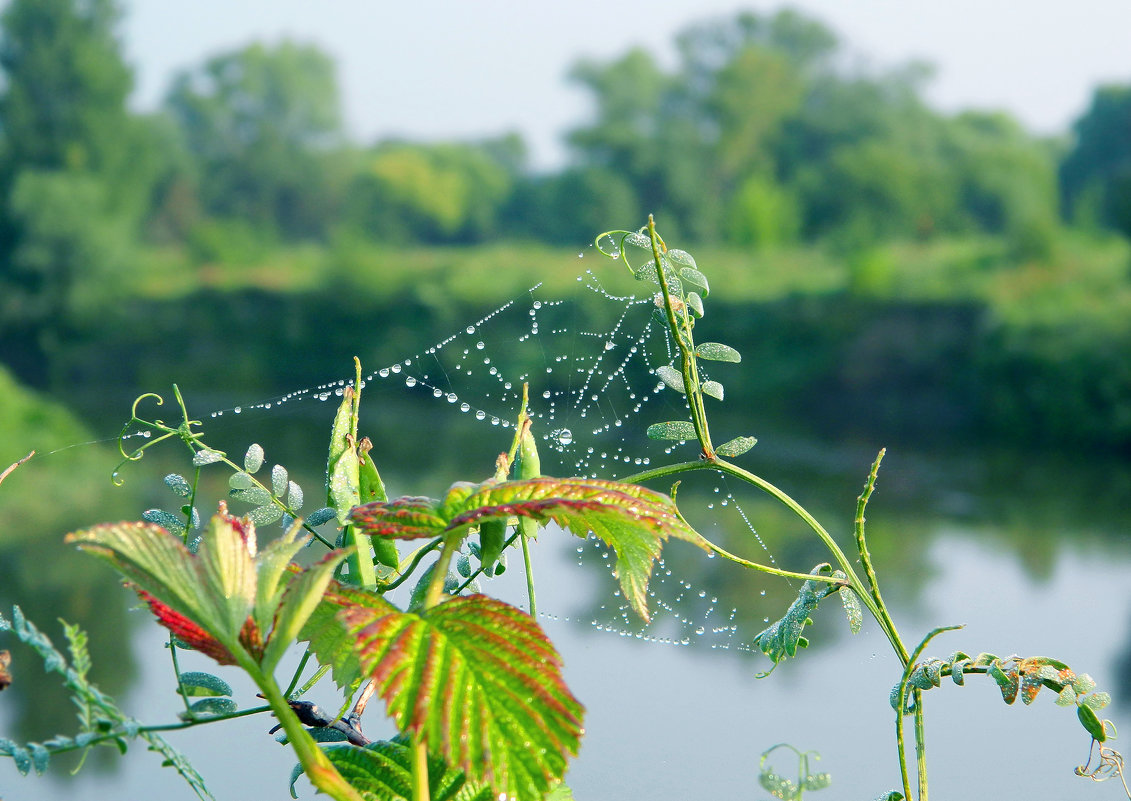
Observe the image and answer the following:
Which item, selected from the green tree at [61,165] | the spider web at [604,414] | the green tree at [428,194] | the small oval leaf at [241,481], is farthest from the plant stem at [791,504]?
the green tree at [428,194]

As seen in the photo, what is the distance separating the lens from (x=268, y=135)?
783 cm

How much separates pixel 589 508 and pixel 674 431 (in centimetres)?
9

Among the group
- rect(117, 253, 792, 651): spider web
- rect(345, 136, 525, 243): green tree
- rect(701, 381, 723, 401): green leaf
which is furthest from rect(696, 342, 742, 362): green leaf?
rect(345, 136, 525, 243): green tree

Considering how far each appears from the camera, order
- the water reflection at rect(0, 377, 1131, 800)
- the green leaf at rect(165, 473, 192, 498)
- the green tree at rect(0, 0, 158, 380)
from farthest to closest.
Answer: the green tree at rect(0, 0, 158, 380) → the water reflection at rect(0, 377, 1131, 800) → the green leaf at rect(165, 473, 192, 498)

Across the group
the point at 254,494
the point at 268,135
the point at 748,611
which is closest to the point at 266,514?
the point at 254,494

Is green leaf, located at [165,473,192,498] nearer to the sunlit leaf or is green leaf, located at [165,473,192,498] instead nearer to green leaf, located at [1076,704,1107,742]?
the sunlit leaf

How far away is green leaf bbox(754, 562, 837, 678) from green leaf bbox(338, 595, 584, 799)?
0.32 feet

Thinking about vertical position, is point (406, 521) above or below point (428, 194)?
below

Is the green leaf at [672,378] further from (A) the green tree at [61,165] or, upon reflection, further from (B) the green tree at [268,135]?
(B) the green tree at [268,135]

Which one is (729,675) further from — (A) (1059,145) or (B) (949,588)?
(A) (1059,145)

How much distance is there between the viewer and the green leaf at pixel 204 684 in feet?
0.68

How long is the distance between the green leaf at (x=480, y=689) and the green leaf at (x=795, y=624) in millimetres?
96

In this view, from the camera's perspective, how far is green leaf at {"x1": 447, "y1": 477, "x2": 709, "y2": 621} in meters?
0.15

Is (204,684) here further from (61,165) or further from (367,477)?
(61,165)
